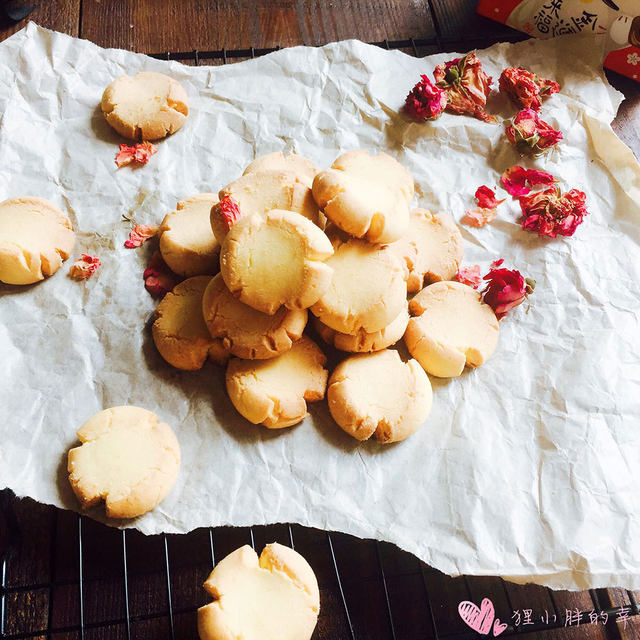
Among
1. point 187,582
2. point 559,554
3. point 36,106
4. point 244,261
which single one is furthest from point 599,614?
point 36,106

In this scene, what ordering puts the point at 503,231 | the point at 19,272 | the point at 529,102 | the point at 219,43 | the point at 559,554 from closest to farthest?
the point at 559,554
the point at 19,272
the point at 503,231
the point at 529,102
the point at 219,43

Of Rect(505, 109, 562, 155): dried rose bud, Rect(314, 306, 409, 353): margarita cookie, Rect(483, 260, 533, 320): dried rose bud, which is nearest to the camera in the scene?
Rect(314, 306, 409, 353): margarita cookie

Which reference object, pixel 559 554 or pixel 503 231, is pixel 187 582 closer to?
pixel 559 554

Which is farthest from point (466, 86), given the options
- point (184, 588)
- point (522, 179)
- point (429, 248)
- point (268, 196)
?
point (184, 588)

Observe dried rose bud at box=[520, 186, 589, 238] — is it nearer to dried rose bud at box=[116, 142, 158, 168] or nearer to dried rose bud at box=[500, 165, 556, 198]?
dried rose bud at box=[500, 165, 556, 198]

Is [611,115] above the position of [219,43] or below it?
above

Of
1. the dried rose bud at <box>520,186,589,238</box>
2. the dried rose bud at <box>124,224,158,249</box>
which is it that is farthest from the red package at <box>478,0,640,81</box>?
the dried rose bud at <box>124,224,158,249</box>
